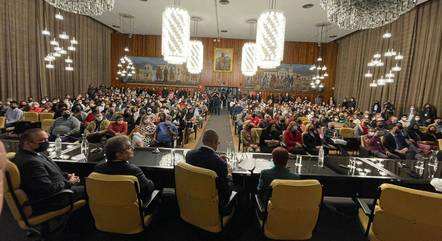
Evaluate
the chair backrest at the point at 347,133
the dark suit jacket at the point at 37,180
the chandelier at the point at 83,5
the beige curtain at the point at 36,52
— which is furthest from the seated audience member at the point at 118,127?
the beige curtain at the point at 36,52

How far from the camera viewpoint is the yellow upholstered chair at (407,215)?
2.05 metres

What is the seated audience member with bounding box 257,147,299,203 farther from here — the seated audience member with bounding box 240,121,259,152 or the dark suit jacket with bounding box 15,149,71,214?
the seated audience member with bounding box 240,121,259,152

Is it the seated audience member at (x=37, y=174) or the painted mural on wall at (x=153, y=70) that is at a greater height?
the painted mural on wall at (x=153, y=70)

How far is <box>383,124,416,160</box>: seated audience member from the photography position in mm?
6066

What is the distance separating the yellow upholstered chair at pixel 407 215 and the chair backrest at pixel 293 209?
55 centimetres

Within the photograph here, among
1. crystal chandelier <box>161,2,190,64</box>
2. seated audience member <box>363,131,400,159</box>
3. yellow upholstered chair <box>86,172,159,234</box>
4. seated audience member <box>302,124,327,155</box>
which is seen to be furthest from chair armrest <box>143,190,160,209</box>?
seated audience member <box>363,131,400,159</box>

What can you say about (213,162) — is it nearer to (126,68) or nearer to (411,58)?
(411,58)

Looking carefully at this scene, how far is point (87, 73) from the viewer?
17.8m

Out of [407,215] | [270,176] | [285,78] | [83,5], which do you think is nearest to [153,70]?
[285,78]

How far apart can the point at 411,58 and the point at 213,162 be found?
565 inches

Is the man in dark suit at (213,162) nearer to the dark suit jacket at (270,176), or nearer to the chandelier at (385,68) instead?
the dark suit jacket at (270,176)

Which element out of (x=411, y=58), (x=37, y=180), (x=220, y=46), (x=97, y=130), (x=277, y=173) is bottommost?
(x=97, y=130)

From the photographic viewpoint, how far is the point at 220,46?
21.8 m

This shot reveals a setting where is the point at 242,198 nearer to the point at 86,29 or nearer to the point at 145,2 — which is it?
the point at 145,2
